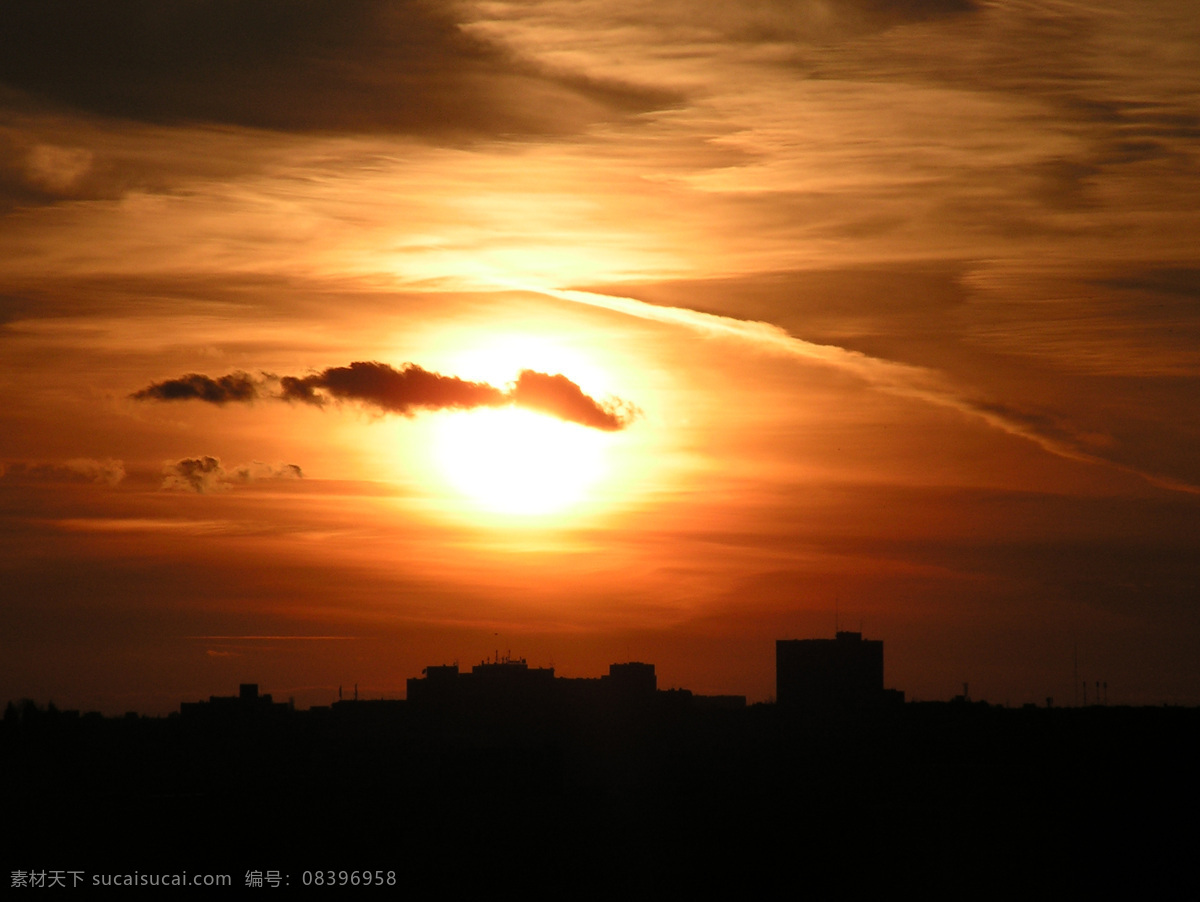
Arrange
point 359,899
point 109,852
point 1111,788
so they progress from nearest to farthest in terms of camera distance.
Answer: point 359,899
point 109,852
point 1111,788

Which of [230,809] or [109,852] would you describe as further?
[230,809]

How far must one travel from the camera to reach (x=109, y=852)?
4109 inches

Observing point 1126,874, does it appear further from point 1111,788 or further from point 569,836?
point 1111,788

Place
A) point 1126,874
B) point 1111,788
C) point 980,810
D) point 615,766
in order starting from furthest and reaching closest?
point 615,766, point 1111,788, point 980,810, point 1126,874

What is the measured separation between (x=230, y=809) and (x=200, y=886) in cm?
4743

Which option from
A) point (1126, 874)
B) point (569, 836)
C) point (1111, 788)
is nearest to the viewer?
point (1126, 874)

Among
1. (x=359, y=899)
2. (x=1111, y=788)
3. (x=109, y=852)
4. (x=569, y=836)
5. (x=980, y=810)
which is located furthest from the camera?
(x=1111, y=788)

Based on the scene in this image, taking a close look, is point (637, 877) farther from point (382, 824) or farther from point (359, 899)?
point (382, 824)

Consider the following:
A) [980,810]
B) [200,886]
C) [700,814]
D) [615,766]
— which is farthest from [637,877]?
[615,766]

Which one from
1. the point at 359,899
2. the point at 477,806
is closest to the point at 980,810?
the point at 477,806

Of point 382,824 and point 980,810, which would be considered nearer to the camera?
point 382,824

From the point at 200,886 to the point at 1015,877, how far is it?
53.8 meters

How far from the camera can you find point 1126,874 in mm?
94312

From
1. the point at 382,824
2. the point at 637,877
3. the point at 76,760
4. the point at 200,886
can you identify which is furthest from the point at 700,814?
the point at 76,760
